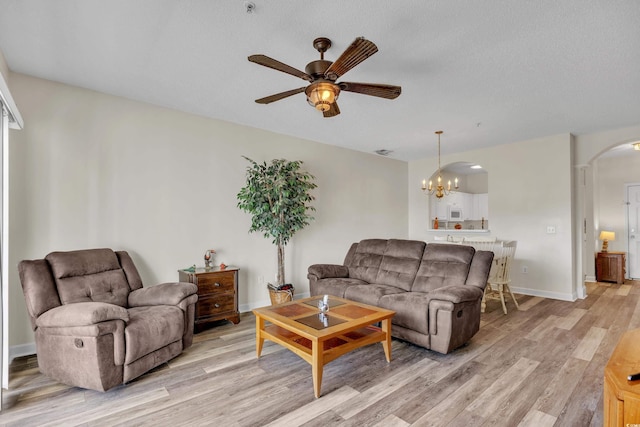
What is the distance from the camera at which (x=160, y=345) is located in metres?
2.65

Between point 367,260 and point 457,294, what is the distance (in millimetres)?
1594

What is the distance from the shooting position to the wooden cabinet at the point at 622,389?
105 centimetres

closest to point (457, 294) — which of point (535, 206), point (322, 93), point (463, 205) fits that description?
point (322, 93)

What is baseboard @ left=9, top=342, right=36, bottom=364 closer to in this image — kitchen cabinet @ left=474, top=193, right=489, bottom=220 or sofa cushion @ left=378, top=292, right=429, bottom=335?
sofa cushion @ left=378, top=292, right=429, bottom=335

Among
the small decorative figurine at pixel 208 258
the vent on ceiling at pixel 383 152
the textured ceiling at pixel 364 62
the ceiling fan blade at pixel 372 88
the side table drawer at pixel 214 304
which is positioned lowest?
the side table drawer at pixel 214 304

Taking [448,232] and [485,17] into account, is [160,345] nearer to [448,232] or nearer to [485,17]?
[485,17]

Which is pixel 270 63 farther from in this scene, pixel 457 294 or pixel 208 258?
pixel 208 258

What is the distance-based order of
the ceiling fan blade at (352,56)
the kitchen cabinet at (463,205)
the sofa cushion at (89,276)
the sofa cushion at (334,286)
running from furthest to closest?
the kitchen cabinet at (463,205) → the sofa cushion at (334,286) → the sofa cushion at (89,276) → the ceiling fan blade at (352,56)

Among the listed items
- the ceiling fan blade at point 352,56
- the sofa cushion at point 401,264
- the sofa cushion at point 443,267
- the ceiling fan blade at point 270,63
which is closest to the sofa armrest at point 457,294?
the sofa cushion at point 443,267

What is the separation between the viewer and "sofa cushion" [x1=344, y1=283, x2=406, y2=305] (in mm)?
3484

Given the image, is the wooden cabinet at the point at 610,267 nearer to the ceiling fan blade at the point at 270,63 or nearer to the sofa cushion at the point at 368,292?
the sofa cushion at the point at 368,292

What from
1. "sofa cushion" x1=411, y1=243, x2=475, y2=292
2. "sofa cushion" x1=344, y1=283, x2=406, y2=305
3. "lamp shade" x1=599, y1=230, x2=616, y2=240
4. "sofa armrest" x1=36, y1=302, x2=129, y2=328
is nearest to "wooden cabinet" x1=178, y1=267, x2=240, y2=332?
"sofa armrest" x1=36, y1=302, x2=129, y2=328

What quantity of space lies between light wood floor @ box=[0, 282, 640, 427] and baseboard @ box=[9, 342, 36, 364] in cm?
9

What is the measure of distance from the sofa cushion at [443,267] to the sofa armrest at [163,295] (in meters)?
2.46
